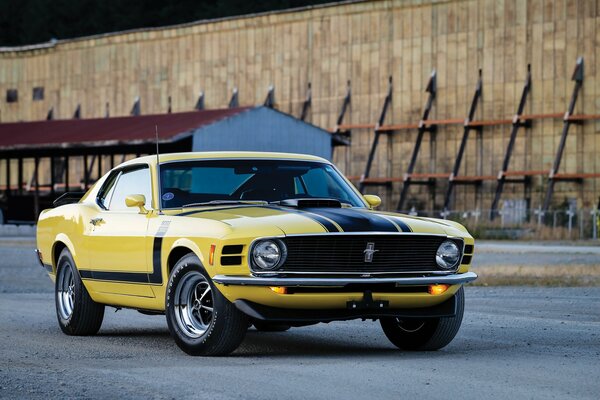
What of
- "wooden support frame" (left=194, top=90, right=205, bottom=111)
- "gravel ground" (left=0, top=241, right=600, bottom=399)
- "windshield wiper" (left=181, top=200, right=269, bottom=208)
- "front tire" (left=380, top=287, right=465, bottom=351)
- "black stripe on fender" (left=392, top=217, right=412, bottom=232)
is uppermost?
"wooden support frame" (left=194, top=90, right=205, bottom=111)

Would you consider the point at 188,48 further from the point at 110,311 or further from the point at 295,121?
the point at 110,311

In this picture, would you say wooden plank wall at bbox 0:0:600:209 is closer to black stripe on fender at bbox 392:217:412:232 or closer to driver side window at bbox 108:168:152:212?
driver side window at bbox 108:168:152:212

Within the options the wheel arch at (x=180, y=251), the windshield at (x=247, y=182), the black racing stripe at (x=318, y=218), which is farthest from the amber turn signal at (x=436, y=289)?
the wheel arch at (x=180, y=251)

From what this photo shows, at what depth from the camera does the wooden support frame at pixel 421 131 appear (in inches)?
2146

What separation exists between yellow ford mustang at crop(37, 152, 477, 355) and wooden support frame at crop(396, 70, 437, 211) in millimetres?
43485

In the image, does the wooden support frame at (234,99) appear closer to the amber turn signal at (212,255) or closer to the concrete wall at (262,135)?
the concrete wall at (262,135)

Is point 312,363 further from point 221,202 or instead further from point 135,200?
point 135,200

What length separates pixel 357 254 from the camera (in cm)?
948

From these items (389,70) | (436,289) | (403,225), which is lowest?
(436,289)

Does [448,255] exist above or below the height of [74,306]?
above

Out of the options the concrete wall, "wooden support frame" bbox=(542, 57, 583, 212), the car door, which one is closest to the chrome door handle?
the car door

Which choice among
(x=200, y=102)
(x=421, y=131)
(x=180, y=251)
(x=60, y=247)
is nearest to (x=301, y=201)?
(x=180, y=251)

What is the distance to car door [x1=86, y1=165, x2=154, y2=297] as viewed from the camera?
1058cm

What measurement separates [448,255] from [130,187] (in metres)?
3.08
